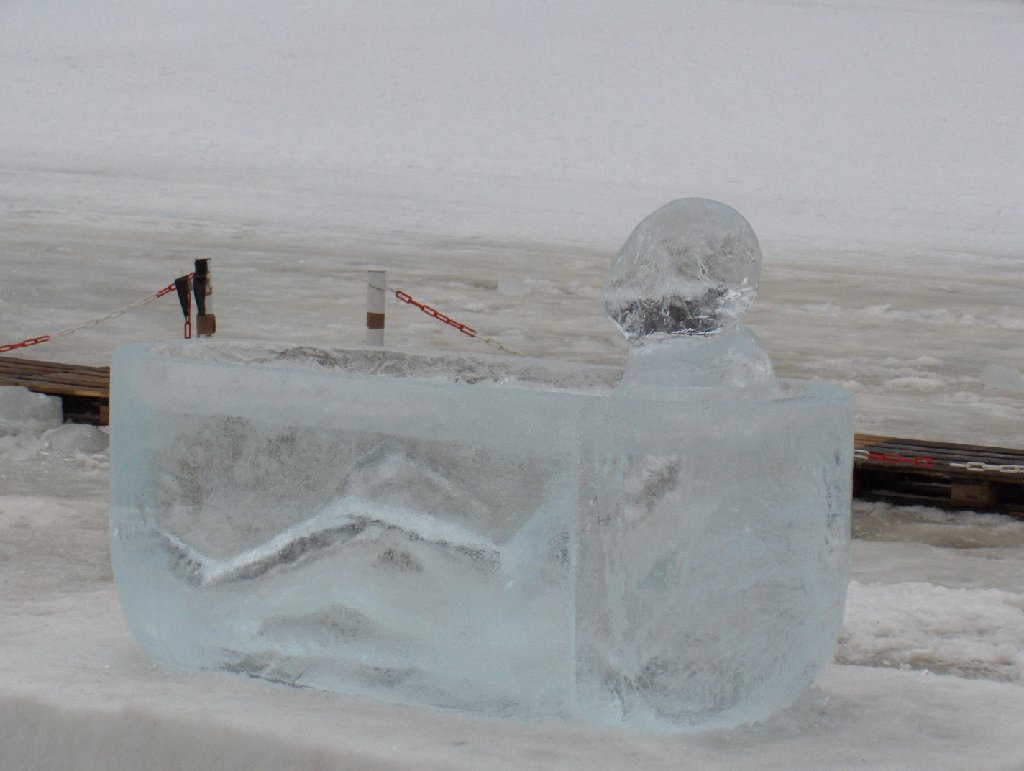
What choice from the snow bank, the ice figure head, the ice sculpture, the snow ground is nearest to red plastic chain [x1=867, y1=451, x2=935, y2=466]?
the snow ground

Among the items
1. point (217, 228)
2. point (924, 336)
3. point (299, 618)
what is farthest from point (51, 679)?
point (217, 228)

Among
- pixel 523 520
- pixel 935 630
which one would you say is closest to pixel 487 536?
pixel 523 520

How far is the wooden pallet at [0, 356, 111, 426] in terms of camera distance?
22.7 feet

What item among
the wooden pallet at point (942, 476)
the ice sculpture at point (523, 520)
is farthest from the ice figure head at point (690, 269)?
the wooden pallet at point (942, 476)

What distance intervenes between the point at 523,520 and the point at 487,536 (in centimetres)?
8

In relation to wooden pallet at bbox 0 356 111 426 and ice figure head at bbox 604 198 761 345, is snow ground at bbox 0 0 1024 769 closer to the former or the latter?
wooden pallet at bbox 0 356 111 426

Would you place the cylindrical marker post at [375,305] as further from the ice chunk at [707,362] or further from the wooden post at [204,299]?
the ice chunk at [707,362]

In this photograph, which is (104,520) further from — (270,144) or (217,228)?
(270,144)

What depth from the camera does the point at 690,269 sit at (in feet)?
9.96

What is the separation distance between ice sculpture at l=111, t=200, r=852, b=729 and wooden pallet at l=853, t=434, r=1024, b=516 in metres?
2.99

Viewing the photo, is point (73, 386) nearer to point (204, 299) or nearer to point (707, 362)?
point (204, 299)

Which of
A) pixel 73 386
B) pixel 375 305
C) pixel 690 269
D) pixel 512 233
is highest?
pixel 690 269

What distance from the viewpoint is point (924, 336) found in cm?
1115

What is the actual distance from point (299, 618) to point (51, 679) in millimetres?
558
